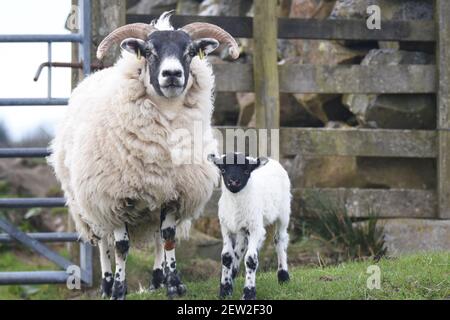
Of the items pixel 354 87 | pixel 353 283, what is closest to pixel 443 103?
pixel 354 87

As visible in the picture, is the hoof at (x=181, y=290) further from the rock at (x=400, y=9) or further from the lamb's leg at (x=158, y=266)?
the rock at (x=400, y=9)

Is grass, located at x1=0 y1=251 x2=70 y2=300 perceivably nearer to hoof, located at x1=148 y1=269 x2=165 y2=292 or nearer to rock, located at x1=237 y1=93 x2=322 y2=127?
hoof, located at x1=148 y1=269 x2=165 y2=292

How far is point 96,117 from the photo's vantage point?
778 cm

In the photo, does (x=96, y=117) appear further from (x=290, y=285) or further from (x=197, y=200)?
(x=290, y=285)

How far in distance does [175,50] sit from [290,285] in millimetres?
2048

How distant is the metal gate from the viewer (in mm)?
8766

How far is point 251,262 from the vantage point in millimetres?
7121

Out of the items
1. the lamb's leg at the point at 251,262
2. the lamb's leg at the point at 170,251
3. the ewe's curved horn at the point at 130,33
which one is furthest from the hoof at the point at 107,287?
the ewe's curved horn at the point at 130,33

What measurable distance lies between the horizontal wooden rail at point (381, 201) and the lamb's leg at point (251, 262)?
111 inches

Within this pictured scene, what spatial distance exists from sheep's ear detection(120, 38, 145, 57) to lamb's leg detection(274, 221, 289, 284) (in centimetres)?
180

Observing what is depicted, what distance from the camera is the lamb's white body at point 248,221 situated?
7195 mm

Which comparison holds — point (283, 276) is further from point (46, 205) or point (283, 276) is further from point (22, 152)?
point (22, 152)
